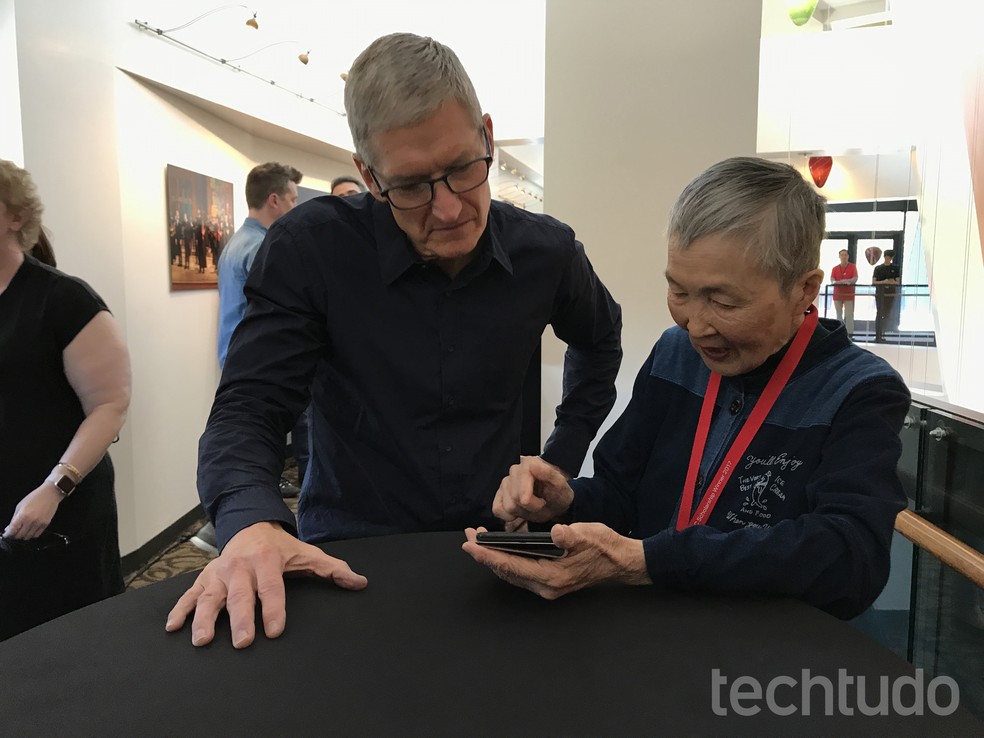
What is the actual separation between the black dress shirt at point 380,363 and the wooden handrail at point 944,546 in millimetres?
1259

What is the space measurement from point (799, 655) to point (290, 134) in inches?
261

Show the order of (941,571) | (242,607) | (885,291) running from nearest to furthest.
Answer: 1. (242,607)
2. (941,571)
3. (885,291)

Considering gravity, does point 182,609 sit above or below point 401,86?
below

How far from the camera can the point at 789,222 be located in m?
1.25

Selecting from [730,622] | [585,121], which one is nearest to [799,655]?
[730,622]

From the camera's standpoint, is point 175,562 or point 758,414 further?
point 175,562

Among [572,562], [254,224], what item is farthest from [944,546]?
[254,224]

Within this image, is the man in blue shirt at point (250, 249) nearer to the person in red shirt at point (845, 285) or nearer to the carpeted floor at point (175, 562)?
the carpeted floor at point (175, 562)

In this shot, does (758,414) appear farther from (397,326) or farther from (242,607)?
(242,607)

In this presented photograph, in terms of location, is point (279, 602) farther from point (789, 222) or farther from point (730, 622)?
point (789, 222)

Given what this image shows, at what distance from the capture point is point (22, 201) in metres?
2.27

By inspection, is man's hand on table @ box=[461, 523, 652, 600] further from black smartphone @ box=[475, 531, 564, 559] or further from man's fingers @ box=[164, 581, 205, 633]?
man's fingers @ box=[164, 581, 205, 633]

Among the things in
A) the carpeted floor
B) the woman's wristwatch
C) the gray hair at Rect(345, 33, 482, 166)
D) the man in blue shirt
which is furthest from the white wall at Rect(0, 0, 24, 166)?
the gray hair at Rect(345, 33, 482, 166)

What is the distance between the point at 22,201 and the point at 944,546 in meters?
3.19
